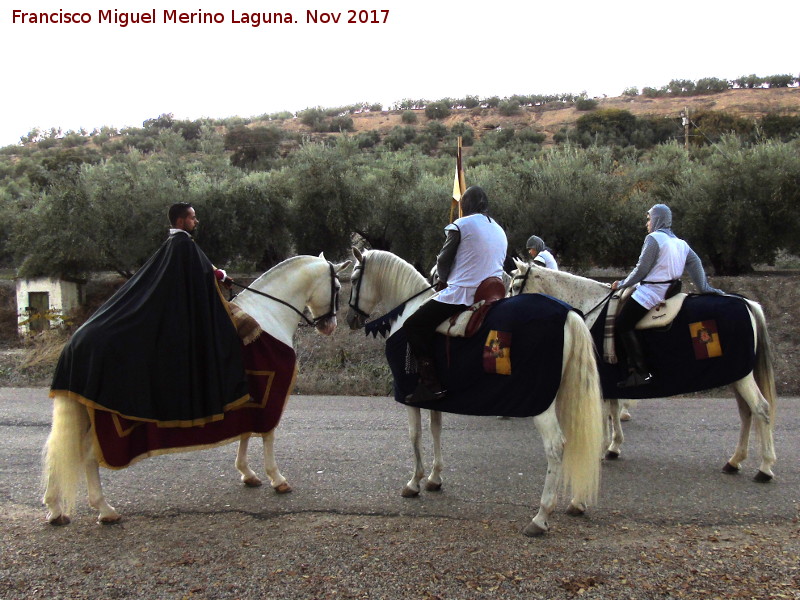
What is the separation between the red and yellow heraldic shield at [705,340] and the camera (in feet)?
18.4

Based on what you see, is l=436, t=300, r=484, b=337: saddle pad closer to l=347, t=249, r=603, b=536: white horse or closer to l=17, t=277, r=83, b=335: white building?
l=347, t=249, r=603, b=536: white horse

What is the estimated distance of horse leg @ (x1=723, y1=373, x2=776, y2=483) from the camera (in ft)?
17.8

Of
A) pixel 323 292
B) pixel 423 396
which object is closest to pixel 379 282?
pixel 323 292

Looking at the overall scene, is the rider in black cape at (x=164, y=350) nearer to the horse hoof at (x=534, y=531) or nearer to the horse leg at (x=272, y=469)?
the horse leg at (x=272, y=469)

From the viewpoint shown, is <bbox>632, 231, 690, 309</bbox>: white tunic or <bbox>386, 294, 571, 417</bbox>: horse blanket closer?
<bbox>386, 294, 571, 417</bbox>: horse blanket

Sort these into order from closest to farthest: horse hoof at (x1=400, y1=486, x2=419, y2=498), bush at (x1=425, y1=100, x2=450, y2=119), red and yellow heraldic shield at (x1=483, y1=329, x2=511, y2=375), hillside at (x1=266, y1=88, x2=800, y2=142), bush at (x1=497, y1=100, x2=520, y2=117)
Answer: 1. red and yellow heraldic shield at (x1=483, y1=329, x2=511, y2=375)
2. horse hoof at (x1=400, y1=486, x2=419, y2=498)
3. hillside at (x1=266, y1=88, x2=800, y2=142)
4. bush at (x1=497, y1=100, x2=520, y2=117)
5. bush at (x1=425, y1=100, x2=450, y2=119)

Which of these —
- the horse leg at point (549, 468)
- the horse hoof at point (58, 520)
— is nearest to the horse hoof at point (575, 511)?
the horse leg at point (549, 468)

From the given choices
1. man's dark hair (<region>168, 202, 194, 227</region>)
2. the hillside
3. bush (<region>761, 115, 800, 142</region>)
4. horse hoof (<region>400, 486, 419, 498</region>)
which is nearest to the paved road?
horse hoof (<region>400, 486, 419, 498</region>)

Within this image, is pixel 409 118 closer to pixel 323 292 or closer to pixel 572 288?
pixel 572 288

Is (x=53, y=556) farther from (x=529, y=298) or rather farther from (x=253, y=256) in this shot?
(x=253, y=256)

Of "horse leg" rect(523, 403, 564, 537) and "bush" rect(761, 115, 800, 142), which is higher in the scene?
"bush" rect(761, 115, 800, 142)

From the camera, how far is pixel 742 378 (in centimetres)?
563

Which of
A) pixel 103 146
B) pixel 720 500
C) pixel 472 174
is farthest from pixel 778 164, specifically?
pixel 103 146

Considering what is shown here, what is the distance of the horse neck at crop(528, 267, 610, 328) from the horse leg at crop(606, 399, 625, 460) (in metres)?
0.99
